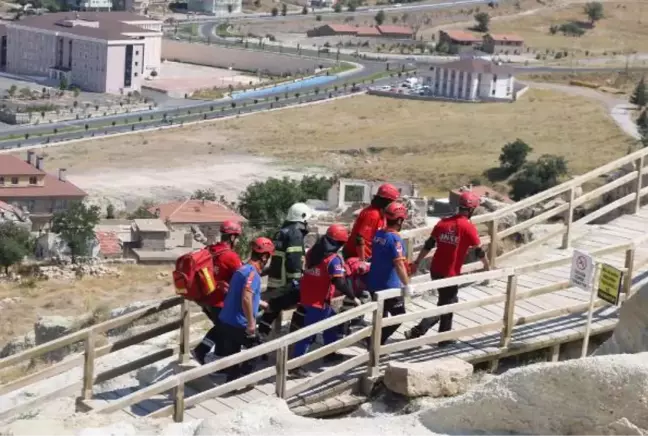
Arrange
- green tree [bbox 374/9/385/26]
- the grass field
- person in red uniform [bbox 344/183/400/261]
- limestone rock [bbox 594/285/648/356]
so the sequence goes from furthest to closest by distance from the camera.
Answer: green tree [bbox 374/9/385/26] → the grass field → person in red uniform [bbox 344/183/400/261] → limestone rock [bbox 594/285/648/356]

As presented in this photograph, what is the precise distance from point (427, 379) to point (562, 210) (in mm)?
4279

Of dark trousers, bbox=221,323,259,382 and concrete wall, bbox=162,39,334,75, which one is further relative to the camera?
concrete wall, bbox=162,39,334,75

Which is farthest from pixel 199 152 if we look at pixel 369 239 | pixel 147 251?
pixel 369 239

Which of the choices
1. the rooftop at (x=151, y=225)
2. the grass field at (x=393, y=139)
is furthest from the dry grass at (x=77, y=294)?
the grass field at (x=393, y=139)

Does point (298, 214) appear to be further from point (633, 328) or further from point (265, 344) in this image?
point (633, 328)

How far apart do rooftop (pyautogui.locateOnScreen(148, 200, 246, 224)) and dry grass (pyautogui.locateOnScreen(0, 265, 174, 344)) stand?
5434 millimetres

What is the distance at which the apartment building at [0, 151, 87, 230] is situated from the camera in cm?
4819

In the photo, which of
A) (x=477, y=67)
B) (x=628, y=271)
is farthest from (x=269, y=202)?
(x=477, y=67)

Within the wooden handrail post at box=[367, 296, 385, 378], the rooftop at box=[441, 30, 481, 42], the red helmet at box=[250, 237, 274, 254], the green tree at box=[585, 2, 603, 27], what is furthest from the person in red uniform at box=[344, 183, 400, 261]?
the green tree at box=[585, 2, 603, 27]

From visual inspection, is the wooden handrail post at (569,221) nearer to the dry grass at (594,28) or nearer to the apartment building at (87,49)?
the apartment building at (87,49)

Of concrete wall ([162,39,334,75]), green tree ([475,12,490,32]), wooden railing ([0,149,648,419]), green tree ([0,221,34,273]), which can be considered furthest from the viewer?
green tree ([475,12,490,32])

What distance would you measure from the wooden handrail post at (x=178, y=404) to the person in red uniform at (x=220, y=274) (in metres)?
0.87

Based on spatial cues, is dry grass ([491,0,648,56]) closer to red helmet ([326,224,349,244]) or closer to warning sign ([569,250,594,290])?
warning sign ([569,250,594,290])

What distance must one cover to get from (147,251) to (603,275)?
31.8 m
